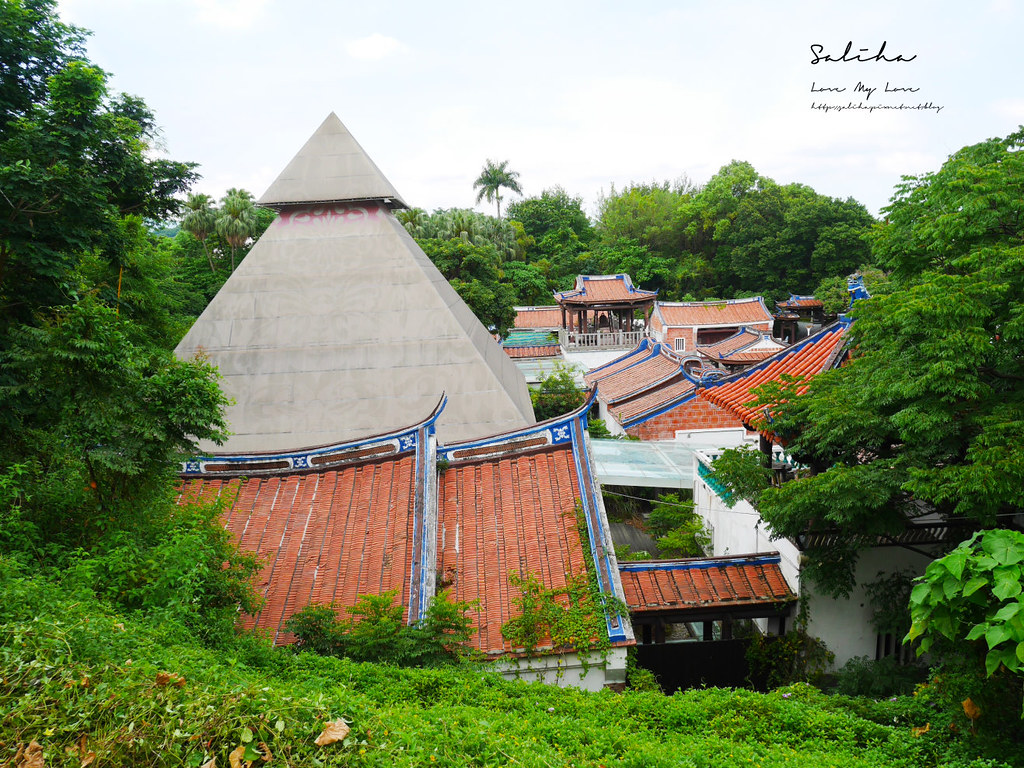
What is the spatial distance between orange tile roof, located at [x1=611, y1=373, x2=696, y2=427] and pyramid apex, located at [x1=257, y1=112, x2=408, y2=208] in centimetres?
1142

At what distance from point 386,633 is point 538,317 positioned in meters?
46.1

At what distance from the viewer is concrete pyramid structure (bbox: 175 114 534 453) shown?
14.2 metres

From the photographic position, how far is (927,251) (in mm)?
8469

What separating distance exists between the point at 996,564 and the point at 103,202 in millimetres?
10585

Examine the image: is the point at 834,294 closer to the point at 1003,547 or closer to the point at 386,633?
the point at 1003,547

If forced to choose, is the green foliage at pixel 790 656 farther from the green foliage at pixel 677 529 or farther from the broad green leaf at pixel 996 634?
the broad green leaf at pixel 996 634

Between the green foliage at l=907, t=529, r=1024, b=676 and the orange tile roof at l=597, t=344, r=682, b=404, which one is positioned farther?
the orange tile roof at l=597, t=344, r=682, b=404

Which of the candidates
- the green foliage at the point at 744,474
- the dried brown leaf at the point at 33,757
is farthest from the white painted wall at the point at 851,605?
the dried brown leaf at the point at 33,757

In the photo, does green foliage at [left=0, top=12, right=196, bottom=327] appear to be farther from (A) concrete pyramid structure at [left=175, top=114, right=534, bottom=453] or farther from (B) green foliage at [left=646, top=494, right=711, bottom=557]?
(B) green foliage at [left=646, top=494, right=711, bottom=557]

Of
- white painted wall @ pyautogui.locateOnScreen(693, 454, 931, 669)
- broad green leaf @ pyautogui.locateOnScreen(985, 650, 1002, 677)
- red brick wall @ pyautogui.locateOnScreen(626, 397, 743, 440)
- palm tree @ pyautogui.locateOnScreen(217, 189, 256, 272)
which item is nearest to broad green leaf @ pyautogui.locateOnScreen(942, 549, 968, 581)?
broad green leaf @ pyautogui.locateOnScreen(985, 650, 1002, 677)

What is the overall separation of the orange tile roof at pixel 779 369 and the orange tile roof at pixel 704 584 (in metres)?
2.45

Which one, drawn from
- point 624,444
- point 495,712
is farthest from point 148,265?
point 495,712

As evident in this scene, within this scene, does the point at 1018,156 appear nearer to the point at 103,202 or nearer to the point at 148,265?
the point at 103,202

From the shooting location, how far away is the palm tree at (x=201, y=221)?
1321 inches
